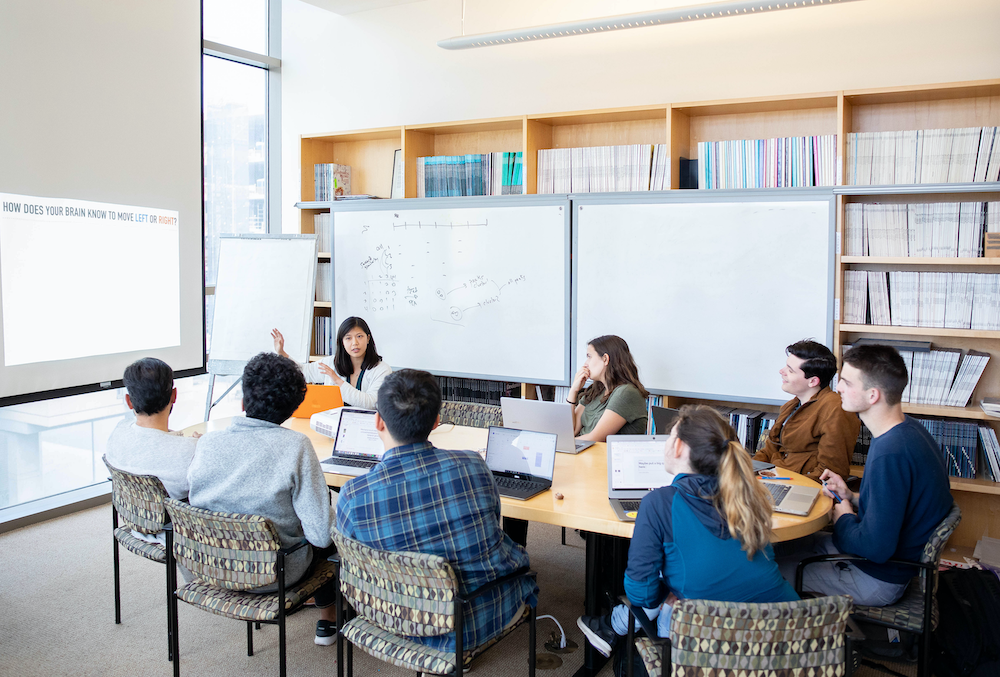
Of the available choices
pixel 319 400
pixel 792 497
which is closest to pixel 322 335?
pixel 319 400

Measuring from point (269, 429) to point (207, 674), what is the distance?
113 centimetres

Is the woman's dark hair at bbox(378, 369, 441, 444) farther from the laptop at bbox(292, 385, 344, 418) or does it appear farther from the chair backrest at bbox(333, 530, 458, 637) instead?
the laptop at bbox(292, 385, 344, 418)

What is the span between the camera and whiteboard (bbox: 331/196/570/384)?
4.80 metres

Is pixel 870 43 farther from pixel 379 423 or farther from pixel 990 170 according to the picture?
pixel 379 423

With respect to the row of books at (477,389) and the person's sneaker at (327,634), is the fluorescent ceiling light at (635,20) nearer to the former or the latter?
the row of books at (477,389)

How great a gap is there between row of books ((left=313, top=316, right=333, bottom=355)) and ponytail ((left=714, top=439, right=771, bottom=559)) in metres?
4.13

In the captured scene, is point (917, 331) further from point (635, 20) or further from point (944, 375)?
point (635, 20)

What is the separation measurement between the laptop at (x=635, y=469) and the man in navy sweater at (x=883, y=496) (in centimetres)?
64

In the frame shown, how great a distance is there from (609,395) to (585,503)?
1184 mm

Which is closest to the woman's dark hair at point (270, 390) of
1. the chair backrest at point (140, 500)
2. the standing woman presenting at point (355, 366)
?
the chair backrest at point (140, 500)

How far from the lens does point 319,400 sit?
13.4ft

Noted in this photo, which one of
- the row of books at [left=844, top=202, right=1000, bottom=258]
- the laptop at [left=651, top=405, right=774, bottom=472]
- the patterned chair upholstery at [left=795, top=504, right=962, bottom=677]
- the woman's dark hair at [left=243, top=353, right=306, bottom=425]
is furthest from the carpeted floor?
Answer: the row of books at [left=844, top=202, right=1000, bottom=258]

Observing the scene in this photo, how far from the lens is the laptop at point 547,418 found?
3234mm

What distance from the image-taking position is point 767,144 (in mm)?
4199
